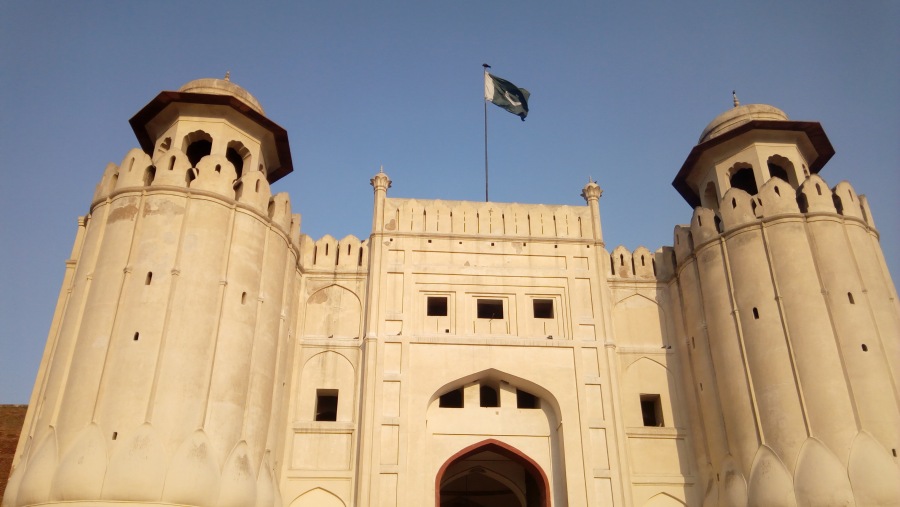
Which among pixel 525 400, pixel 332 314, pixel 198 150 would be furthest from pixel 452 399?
pixel 198 150

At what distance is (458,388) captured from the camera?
2059cm

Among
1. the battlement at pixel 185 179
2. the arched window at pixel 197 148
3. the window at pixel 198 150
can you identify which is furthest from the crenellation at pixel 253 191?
the window at pixel 198 150

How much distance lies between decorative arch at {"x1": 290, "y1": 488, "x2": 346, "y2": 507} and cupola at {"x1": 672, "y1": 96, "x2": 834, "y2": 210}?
514 inches

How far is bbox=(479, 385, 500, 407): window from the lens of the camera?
68.6 ft

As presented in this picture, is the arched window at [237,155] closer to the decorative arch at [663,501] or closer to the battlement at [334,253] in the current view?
the battlement at [334,253]

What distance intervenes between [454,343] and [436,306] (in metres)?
1.59

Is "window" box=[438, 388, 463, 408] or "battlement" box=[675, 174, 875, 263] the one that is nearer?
"battlement" box=[675, 174, 875, 263]

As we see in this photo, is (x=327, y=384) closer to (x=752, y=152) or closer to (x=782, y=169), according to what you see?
(x=752, y=152)

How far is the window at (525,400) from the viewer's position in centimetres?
2075

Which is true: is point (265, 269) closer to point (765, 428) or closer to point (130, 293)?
point (130, 293)

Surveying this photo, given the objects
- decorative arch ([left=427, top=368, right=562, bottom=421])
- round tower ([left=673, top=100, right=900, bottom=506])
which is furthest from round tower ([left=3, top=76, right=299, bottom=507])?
round tower ([left=673, top=100, right=900, bottom=506])

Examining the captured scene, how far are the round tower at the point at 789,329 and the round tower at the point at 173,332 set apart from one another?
1067 centimetres

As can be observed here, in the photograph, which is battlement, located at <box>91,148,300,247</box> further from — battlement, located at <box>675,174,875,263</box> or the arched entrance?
battlement, located at <box>675,174,875,263</box>

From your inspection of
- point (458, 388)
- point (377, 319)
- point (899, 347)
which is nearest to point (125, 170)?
point (377, 319)
